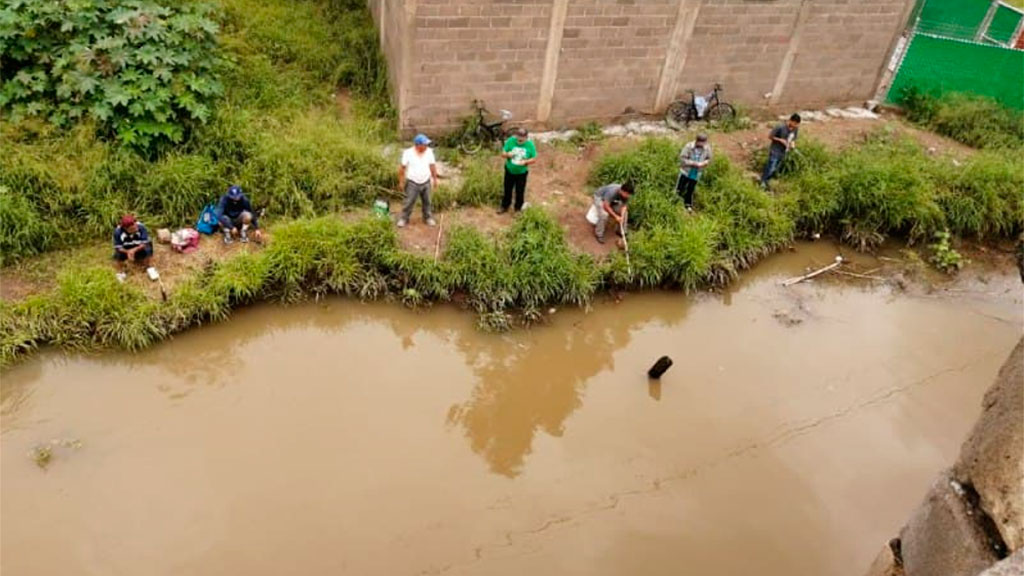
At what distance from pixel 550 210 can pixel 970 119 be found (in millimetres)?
7408

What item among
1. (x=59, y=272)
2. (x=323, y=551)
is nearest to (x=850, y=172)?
(x=323, y=551)

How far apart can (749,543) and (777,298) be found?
3.64m

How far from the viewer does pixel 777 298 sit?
900 centimetres

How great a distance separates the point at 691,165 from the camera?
9195 millimetres

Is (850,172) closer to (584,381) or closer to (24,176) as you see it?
(584,381)

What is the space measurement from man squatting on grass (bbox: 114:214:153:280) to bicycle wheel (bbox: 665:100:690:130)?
23.5 ft

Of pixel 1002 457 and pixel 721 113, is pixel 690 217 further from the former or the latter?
pixel 1002 457

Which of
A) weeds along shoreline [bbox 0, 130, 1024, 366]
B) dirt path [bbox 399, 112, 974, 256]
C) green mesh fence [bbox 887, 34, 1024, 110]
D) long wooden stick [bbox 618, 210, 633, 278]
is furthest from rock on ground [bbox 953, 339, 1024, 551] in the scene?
green mesh fence [bbox 887, 34, 1024, 110]

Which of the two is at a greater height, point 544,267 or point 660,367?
point 544,267

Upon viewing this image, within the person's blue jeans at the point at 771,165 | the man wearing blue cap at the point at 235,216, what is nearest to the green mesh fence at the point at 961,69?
the person's blue jeans at the point at 771,165

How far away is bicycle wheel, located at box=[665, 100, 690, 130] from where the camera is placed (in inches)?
433

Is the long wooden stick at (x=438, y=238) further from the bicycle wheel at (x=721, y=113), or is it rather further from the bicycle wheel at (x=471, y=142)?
the bicycle wheel at (x=721, y=113)

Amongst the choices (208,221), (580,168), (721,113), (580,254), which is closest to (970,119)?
(721,113)

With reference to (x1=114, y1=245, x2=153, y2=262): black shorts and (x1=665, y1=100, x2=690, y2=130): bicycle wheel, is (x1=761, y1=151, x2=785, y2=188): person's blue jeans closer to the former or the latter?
(x1=665, y1=100, x2=690, y2=130): bicycle wheel
